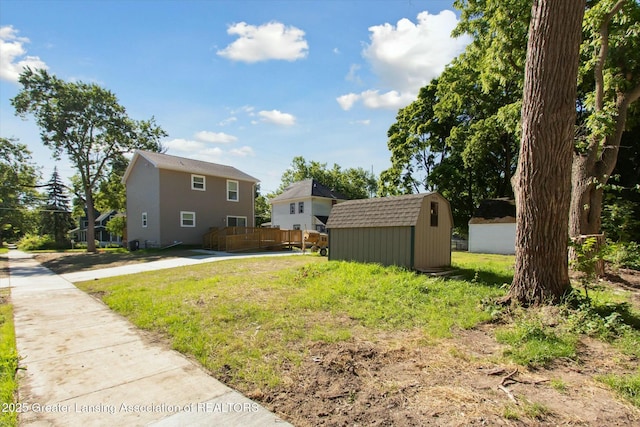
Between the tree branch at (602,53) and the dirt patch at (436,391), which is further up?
the tree branch at (602,53)

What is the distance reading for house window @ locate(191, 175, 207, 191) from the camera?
21.8 meters

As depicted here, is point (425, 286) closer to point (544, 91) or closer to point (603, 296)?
point (603, 296)

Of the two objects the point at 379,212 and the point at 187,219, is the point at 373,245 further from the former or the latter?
the point at 187,219

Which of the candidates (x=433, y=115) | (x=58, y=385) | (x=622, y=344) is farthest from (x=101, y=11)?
(x=433, y=115)

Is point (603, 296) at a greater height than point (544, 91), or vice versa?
point (544, 91)

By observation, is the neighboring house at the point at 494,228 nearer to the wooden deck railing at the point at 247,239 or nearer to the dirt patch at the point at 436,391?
the wooden deck railing at the point at 247,239

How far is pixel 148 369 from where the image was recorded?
345 cm

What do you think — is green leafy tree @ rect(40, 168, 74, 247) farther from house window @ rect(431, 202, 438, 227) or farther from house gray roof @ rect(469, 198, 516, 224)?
house gray roof @ rect(469, 198, 516, 224)

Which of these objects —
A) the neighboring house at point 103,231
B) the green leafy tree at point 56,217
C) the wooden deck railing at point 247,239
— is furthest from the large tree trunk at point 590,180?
the neighboring house at point 103,231

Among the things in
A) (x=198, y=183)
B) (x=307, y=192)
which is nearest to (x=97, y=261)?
(x=198, y=183)

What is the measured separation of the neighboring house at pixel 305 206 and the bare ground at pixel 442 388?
25.2 m

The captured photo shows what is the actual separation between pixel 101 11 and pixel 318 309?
9222 mm

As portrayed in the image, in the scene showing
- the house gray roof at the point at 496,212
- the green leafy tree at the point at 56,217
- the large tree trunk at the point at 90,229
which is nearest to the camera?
the house gray roof at the point at 496,212

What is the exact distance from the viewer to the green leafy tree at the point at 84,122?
2136 cm
